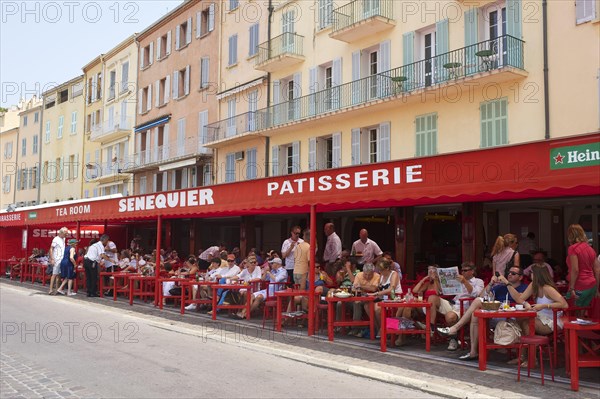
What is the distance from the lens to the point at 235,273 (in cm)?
1451

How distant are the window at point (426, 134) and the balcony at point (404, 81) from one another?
0.98 metres

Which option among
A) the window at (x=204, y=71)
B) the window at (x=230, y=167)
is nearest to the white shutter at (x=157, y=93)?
the window at (x=204, y=71)

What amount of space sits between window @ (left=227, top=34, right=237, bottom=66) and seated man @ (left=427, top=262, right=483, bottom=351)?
23.7 m

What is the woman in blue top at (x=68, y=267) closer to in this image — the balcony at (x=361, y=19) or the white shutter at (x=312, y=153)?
the white shutter at (x=312, y=153)

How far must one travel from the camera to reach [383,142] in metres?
22.5

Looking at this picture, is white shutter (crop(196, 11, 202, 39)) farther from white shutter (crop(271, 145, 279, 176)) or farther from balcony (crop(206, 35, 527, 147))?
white shutter (crop(271, 145, 279, 176))

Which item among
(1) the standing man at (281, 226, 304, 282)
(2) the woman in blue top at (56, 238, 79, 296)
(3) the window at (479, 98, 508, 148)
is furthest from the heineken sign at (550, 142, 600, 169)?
(2) the woman in blue top at (56, 238, 79, 296)

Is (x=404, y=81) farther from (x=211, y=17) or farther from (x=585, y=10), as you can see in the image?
(x=211, y=17)

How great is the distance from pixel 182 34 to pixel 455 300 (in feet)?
100

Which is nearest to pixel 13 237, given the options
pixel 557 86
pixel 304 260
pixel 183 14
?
pixel 183 14

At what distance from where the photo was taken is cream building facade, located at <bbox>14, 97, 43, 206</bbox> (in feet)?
177

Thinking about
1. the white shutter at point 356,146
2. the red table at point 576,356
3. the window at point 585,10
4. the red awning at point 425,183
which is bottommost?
the red table at point 576,356

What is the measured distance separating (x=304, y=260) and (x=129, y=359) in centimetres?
448

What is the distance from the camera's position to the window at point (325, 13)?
2503 centimetres
